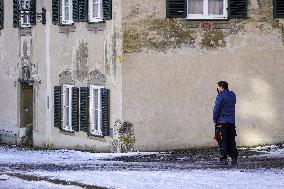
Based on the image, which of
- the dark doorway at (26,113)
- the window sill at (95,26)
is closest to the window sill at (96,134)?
the window sill at (95,26)

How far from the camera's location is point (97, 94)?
851 inches

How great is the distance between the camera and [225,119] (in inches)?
620

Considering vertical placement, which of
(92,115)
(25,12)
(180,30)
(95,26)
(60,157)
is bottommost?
(60,157)

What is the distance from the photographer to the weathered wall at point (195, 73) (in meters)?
20.1

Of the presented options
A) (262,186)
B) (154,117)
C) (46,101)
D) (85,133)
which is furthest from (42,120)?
(262,186)

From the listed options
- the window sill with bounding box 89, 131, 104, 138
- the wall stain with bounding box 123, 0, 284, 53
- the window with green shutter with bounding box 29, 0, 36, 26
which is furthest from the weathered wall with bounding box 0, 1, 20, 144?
the wall stain with bounding box 123, 0, 284, 53

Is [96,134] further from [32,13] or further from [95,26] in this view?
[32,13]

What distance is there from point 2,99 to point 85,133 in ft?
22.4

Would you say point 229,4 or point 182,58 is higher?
point 229,4

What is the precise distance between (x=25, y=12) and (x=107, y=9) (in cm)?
537

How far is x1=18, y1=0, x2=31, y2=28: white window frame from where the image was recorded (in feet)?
82.1

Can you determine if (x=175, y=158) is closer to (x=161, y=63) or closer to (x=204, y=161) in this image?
(x=204, y=161)

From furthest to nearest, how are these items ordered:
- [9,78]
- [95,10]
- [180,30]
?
[9,78] < [95,10] < [180,30]

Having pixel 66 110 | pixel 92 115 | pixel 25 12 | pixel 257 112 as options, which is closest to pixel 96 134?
pixel 92 115
